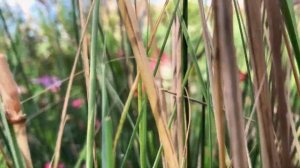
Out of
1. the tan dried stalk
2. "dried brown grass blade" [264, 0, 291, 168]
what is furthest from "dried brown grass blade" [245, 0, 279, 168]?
the tan dried stalk

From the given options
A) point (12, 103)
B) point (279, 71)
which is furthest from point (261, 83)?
point (12, 103)

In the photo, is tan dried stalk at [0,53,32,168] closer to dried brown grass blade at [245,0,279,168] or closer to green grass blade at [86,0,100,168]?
green grass blade at [86,0,100,168]

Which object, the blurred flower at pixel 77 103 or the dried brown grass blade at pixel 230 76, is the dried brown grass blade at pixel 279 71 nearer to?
the dried brown grass blade at pixel 230 76

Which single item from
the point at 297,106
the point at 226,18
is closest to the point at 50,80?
the point at 297,106

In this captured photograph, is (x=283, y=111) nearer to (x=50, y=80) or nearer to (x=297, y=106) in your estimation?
(x=297, y=106)

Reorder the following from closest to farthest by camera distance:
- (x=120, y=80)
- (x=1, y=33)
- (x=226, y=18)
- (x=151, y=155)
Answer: (x=226, y=18), (x=151, y=155), (x=120, y=80), (x=1, y=33)

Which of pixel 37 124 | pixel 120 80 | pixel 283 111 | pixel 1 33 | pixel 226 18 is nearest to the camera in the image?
pixel 226 18

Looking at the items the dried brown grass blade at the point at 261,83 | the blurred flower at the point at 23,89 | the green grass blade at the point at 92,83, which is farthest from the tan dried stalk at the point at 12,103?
the blurred flower at the point at 23,89
